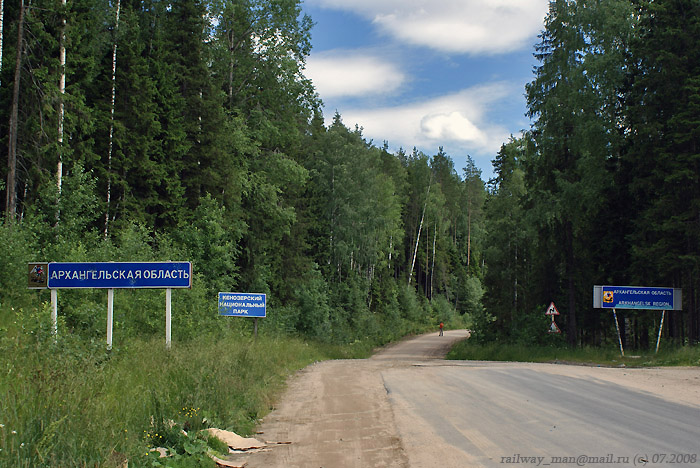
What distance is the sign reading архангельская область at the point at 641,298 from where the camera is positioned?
24.2 m

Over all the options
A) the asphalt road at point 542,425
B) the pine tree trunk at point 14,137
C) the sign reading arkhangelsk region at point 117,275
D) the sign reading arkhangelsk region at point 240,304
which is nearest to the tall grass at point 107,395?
the sign reading arkhangelsk region at point 117,275

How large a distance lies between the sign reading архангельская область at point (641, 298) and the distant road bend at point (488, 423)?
915 cm

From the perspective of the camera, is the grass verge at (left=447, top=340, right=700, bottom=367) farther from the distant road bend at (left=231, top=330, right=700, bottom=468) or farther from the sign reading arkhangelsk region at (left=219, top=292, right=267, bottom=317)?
the sign reading arkhangelsk region at (left=219, top=292, right=267, bottom=317)

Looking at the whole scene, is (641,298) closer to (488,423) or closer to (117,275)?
(488,423)

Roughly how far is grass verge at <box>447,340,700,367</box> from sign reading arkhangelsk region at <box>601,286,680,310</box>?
1874mm

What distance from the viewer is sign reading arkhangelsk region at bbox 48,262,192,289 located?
13211mm

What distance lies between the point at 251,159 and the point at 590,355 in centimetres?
2021

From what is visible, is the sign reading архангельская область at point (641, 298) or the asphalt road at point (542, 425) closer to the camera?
the asphalt road at point (542, 425)

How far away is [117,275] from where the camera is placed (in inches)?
534

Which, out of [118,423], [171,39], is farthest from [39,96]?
[118,423]

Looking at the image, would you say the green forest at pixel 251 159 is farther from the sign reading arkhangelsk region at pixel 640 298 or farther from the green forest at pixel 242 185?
the sign reading arkhangelsk region at pixel 640 298

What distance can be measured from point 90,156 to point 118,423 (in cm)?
1952

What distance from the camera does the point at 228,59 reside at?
3167 cm

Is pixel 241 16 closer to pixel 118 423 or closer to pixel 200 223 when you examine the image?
pixel 200 223
